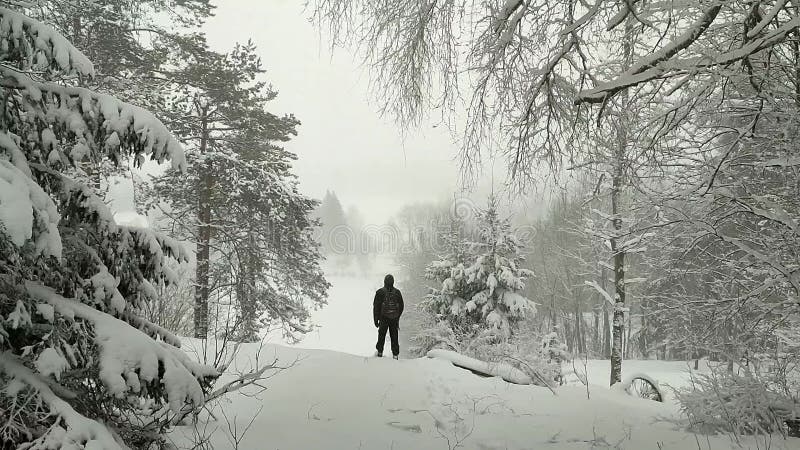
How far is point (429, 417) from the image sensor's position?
16.0ft

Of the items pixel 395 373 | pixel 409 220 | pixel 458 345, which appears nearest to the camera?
pixel 395 373

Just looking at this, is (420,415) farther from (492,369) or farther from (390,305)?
(390,305)

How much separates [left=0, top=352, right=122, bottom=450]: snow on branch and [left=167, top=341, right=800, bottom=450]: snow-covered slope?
1877 millimetres

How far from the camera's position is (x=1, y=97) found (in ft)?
7.43

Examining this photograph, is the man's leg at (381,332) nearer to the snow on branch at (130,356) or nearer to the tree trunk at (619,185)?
the tree trunk at (619,185)

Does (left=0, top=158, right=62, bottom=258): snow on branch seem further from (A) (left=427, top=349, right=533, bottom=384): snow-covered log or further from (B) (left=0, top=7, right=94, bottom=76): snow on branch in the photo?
(A) (left=427, top=349, right=533, bottom=384): snow-covered log

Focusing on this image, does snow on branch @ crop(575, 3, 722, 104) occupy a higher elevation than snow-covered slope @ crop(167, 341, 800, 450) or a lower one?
higher

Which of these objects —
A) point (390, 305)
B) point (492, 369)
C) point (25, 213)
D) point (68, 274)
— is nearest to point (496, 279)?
point (390, 305)

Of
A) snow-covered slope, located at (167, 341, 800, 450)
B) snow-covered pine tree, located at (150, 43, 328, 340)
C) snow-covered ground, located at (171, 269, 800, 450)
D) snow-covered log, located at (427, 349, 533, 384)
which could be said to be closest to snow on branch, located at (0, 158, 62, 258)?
snow-covered ground, located at (171, 269, 800, 450)

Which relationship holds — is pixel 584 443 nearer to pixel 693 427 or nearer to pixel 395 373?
pixel 693 427

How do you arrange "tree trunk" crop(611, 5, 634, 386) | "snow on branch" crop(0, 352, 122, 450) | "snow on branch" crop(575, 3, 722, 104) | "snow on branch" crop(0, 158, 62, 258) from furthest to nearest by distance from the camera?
"tree trunk" crop(611, 5, 634, 386) < "snow on branch" crop(575, 3, 722, 104) < "snow on branch" crop(0, 352, 122, 450) < "snow on branch" crop(0, 158, 62, 258)

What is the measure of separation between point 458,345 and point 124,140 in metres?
14.1

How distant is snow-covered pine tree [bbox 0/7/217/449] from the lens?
6.20ft

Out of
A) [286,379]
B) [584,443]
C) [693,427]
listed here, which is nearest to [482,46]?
[584,443]
